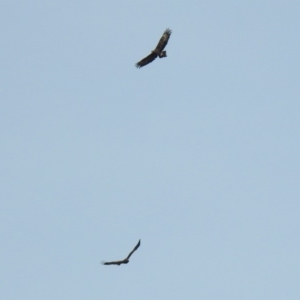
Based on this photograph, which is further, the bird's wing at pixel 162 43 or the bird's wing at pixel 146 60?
the bird's wing at pixel 162 43

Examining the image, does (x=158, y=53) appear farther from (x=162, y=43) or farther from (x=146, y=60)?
(x=146, y=60)

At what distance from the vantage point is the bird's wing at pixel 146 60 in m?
81.2

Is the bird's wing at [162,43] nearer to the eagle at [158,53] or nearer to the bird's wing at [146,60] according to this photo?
the eagle at [158,53]

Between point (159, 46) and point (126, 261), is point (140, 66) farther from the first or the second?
point (126, 261)

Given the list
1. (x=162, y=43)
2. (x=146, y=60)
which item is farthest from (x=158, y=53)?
(x=146, y=60)

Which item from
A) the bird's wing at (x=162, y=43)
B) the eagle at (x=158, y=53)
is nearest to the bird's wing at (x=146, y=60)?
the eagle at (x=158, y=53)

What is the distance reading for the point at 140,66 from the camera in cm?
8206

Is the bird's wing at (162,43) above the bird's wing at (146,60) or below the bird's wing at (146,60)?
above

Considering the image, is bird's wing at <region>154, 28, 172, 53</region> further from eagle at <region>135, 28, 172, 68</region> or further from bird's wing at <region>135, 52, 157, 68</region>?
bird's wing at <region>135, 52, 157, 68</region>

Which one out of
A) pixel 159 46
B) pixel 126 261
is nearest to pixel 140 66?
pixel 159 46

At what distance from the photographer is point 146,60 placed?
81.6m

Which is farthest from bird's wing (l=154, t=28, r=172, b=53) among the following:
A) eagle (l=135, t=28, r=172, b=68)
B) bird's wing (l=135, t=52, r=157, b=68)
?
bird's wing (l=135, t=52, r=157, b=68)

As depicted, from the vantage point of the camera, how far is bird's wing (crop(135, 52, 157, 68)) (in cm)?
8125

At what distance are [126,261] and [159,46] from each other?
21.7m
